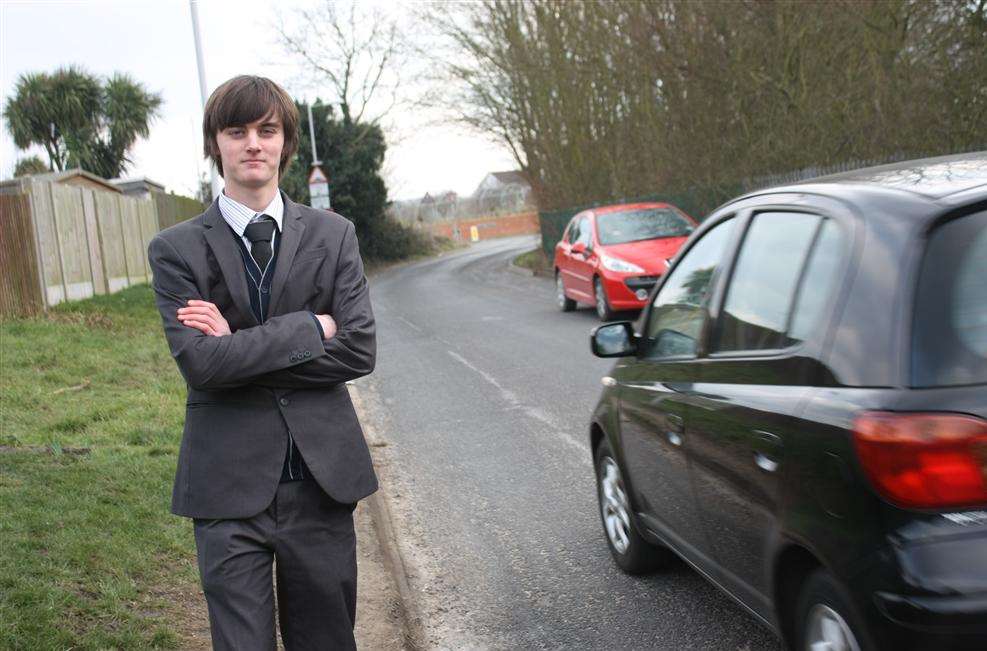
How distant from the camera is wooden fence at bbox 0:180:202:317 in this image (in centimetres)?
1548

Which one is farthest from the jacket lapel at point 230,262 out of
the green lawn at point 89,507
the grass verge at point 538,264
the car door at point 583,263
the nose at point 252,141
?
the grass verge at point 538,264

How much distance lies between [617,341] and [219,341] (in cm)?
209

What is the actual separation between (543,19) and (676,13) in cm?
887

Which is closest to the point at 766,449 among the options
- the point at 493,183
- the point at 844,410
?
the point at 844,410

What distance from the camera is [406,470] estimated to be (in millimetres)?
7242

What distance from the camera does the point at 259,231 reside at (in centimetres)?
277

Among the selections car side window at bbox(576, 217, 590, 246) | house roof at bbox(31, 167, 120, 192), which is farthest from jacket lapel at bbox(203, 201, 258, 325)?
house roof at bbox(31, 167, 120, 192)

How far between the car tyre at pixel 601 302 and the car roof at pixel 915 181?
1134 cm

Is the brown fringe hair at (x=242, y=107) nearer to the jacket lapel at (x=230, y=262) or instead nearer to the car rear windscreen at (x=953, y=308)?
the jacket lapel at (x=230, y=262)

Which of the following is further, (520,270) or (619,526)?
(520,270)

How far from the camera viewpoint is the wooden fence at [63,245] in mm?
15477

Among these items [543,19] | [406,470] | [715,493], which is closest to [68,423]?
[406,470]

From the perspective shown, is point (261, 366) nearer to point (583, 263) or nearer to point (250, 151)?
point (250, 151)

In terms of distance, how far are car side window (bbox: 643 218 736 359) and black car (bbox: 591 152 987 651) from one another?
0.06 ft
